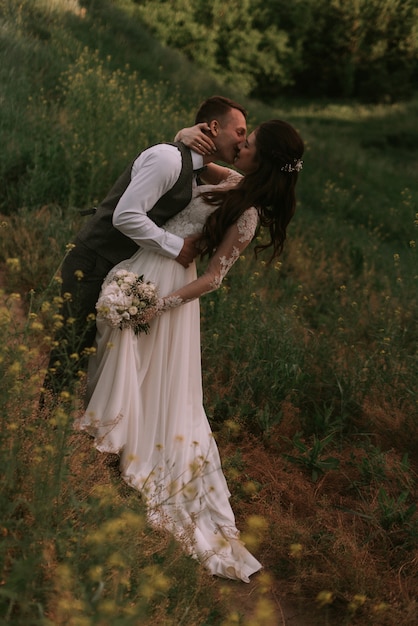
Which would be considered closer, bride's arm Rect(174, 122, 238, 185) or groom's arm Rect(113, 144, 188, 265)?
groom's arm Rect(113, 144, 188, 265)

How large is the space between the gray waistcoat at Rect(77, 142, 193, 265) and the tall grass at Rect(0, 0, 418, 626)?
345 millimetres

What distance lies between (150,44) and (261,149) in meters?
14.7

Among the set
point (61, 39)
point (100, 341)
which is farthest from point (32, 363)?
point (61, 39)

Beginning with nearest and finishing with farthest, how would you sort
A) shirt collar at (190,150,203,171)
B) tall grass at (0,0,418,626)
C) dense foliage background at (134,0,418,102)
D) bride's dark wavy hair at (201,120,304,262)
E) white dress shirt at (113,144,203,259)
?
1. tall grass at (0,0,418,626)
2. white dress shirt at (113,144,203,259)
3. bride's dark wavy hair at (201,120,304,262)
4. shirt collar at (190,150,203,171)
5. dense foliage background at (134,0,418,102)

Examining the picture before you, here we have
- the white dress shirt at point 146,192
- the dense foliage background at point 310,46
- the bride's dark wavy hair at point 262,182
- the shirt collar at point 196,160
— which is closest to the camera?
the white dress shirt at point 146,192

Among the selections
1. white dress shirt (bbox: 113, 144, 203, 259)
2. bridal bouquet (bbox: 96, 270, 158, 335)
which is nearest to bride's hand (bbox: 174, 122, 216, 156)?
white dress shirt (bbox: 113, 144, 203, 259)

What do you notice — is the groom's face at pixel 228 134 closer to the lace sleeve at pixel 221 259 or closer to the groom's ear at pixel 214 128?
the groom's ear at pixel 214 128

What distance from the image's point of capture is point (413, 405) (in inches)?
196

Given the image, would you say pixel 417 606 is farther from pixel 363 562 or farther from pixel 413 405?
pixel 413 405

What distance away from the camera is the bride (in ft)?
12.1

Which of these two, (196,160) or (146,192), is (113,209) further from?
(196,160)

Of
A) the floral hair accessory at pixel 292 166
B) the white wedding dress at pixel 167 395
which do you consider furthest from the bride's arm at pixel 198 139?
the floral hair accessory at pixel 292 166

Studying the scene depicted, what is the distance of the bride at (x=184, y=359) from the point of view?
3693 millimetres

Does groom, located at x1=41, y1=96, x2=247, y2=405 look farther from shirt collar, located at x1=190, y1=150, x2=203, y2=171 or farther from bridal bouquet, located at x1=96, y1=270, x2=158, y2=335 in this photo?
bridal bouquet, located at x1=96, y1=270, x2=158, y2=335
